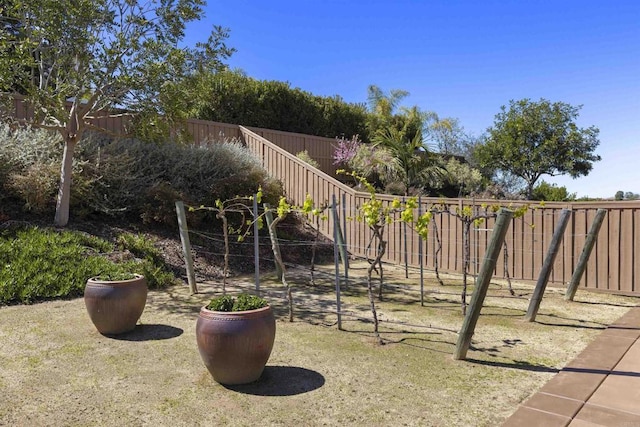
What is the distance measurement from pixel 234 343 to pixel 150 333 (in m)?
2.09

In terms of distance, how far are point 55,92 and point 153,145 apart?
2.94 meters

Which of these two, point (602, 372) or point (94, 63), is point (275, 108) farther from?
point (602, 372)

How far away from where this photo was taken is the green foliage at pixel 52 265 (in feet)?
21.1

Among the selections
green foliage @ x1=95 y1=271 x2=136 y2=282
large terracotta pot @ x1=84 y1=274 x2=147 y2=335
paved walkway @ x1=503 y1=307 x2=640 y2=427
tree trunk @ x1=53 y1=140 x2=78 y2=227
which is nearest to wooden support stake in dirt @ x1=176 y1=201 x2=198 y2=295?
green foliage @ x1=95 y1=271 x2=136 y2=282

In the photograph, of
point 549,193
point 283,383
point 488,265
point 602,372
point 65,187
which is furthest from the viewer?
point 549,193

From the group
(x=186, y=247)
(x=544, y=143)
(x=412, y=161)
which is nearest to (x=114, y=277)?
(x=186, y=247)

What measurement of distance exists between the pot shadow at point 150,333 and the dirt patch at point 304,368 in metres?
0.01

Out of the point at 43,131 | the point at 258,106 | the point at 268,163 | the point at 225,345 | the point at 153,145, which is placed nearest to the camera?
the point at 225,345

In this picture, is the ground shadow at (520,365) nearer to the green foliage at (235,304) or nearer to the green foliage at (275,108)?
the green foliage at (235,304)

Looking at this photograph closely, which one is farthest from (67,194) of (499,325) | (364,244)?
(499,325)

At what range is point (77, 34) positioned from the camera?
8.02 m

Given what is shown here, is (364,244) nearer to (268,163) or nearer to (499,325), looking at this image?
(268,163)

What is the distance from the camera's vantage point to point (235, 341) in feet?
11.8

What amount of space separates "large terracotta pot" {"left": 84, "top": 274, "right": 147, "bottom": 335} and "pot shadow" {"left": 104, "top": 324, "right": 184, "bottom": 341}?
8 cm
